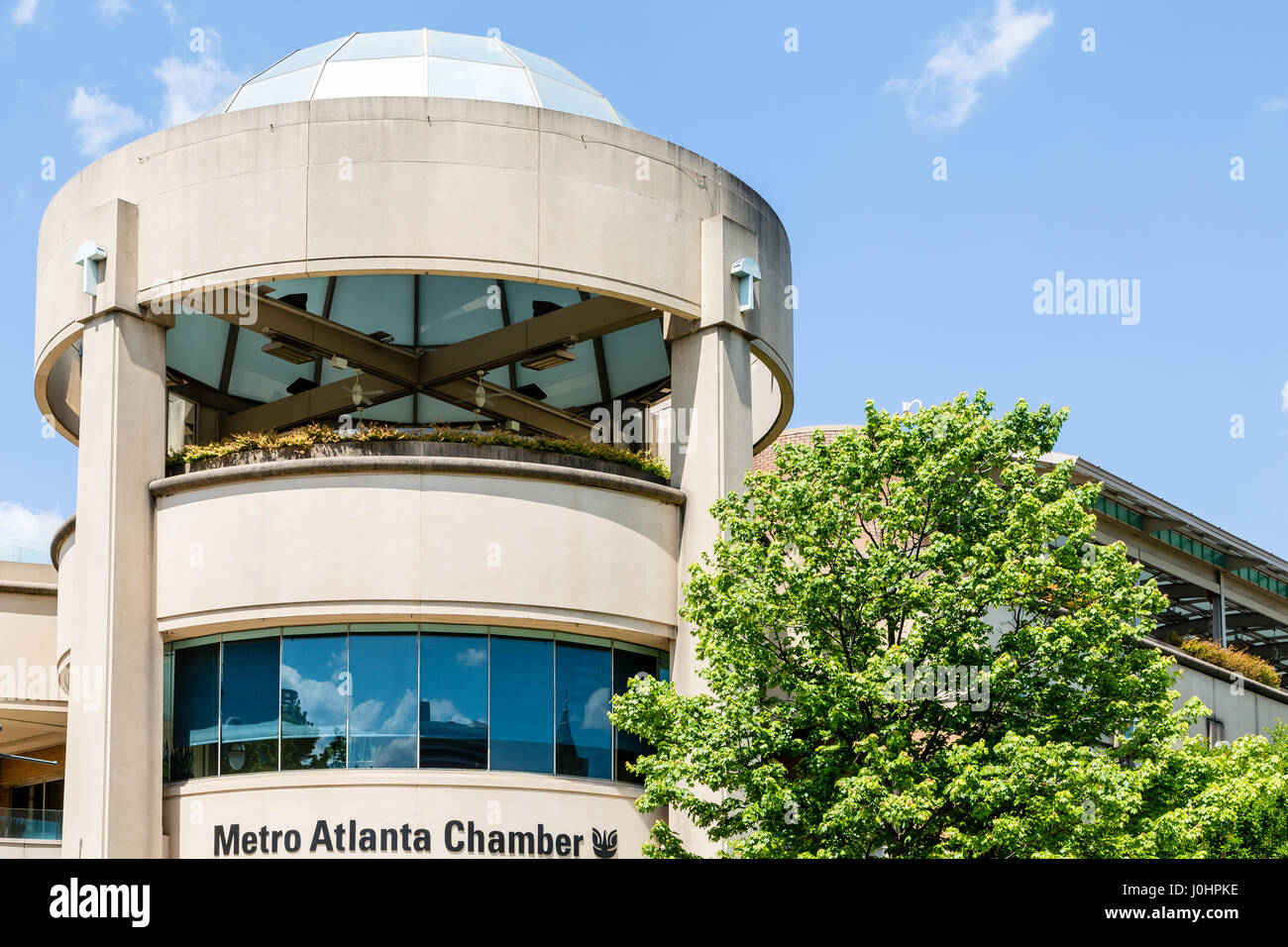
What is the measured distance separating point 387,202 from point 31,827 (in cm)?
1806

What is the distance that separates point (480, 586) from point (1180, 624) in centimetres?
3388

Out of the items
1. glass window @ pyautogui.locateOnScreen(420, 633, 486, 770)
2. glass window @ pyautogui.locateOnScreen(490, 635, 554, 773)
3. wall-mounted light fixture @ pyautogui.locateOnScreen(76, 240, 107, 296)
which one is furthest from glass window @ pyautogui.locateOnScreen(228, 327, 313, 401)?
glass window @ pyautogui.locateOnScreen(490, 635, 554, 773)

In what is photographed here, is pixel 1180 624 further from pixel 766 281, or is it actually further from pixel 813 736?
pixel 813 736

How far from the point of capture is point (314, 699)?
28297 millimetres

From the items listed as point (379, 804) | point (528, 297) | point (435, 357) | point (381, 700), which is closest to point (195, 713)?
point (381, 700)

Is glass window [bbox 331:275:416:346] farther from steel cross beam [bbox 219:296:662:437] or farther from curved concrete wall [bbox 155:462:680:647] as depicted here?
curved concrete wall [bbox 155:462:680:647]

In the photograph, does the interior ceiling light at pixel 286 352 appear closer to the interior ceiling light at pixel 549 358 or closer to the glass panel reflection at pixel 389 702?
the interior ceiling light at pixel 549 358

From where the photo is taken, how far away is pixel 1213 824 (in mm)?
24516

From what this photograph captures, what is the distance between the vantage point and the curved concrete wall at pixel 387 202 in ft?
97.3

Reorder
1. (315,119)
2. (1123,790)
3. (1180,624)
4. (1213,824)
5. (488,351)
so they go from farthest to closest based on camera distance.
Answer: (1180,624) → (488,351) → (315,119) → (1213,824) → (1123,790)

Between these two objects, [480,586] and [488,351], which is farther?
[488,351]

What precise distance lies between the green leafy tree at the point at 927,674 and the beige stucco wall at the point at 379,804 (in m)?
2.45

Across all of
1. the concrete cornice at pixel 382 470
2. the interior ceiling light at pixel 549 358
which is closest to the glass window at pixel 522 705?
the concrete cornice at pixel 382 470
